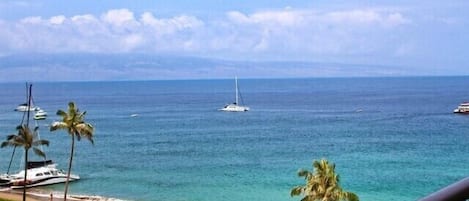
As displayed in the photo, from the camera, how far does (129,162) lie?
51.3 meters

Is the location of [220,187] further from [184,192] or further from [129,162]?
[129,162]

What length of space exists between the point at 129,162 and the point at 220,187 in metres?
13.7

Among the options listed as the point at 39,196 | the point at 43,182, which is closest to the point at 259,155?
the point at 43,182

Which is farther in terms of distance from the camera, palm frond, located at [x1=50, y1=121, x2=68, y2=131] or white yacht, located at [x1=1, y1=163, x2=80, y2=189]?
white yacht, located at [x1=1, y1=163, x2=80, y2=189]

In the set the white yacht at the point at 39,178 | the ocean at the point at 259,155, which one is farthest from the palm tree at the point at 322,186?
the white yacht at the point at 39,178

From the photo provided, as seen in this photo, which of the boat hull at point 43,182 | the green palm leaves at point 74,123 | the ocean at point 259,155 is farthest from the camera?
the boat hull at point 43,182

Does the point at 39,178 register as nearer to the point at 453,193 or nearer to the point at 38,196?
the point at 38,196

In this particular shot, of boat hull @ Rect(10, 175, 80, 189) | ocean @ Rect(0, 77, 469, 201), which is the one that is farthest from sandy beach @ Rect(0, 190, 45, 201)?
ocean @ Rect(0, 77, 469, 201)

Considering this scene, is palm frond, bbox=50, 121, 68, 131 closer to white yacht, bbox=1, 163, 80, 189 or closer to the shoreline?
the shoreline

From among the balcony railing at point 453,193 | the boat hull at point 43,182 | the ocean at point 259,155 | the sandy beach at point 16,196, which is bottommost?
the sandy beach at point 16,196

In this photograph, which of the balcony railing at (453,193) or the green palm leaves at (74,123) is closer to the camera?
the balcony railing at (453,193)

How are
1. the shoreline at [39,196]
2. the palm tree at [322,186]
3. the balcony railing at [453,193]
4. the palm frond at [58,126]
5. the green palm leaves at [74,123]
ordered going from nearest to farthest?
the balcony railing at [453,193]
the palm tree at [322,186]
the palm frond at [58,126]
the green palm leaves at [74,123]
the shoreline at [39,196]

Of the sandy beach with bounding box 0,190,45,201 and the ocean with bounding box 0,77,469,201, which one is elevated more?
the ocean with bounding box 0,77,469,201

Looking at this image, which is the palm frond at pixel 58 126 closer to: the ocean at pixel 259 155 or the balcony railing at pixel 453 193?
the ocean at pixel 259 155
